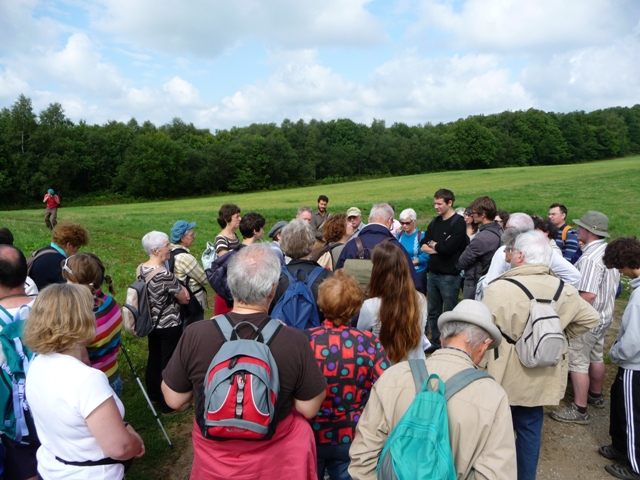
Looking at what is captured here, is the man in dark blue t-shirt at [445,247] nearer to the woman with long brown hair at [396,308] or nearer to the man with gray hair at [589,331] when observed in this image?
the man with gray hair at [589,331]

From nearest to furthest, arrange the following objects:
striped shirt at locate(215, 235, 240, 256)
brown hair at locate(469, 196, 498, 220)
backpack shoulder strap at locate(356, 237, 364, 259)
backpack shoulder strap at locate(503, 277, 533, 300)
→ backpack shoulder strap at locate(503, 277, 533, 300), backpack shoulder strap at locate(356, 237, 364, 259), striped shirt at locate(215, 235, 240, 256), brown hair at locate(469, 196, 498, 220)

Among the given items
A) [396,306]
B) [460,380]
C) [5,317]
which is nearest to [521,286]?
[396,306]

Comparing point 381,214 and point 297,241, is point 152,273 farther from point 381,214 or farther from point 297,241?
point 381,214

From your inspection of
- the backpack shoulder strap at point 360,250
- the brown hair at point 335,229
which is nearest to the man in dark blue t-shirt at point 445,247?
the brown hair at point 335,229

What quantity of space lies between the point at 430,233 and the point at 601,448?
359cm

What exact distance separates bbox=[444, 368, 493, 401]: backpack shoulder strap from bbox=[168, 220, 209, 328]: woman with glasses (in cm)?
403

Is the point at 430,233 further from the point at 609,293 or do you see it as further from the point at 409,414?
the point at 409,414

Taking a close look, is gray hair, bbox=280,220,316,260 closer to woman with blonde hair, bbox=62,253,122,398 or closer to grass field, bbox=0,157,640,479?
woman with blonde hair, bbox=62,253,122,398

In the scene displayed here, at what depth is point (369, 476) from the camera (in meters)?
2.36

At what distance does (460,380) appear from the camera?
2.15 m

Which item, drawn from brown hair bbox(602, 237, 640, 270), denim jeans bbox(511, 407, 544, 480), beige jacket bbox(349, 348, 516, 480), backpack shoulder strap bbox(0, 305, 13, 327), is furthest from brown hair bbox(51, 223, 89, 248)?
brown hair bbox(602, 237, 640, 270)

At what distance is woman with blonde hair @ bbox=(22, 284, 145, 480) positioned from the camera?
2.42 m

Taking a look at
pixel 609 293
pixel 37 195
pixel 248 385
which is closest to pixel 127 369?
pixel 248 385

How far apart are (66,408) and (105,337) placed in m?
1.52
